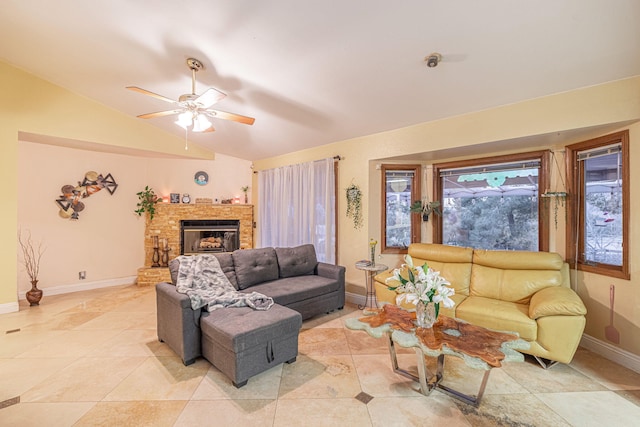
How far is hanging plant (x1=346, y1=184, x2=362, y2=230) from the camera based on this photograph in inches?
168

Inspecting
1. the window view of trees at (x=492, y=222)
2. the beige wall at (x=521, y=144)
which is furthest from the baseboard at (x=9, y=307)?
the window view of trees at (x=492, y=222)

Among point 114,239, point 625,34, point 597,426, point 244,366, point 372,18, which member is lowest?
point 597,426

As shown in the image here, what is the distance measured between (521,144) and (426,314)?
2.48m

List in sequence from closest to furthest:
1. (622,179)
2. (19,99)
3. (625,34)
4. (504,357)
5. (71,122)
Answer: (504,357) → (625,34) → (622,179) → (19,99) → (71,122)

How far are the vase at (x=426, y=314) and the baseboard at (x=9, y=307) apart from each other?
5.18m

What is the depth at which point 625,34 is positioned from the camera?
79.4 inches

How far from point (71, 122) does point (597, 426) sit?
6.52 meters

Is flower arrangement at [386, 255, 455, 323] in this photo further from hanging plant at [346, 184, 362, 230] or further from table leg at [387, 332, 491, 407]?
hanging plant at [346, 184, 362, 230]

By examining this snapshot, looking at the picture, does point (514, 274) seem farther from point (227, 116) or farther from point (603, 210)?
point (227, 116)

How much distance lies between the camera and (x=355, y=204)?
4.31 meters

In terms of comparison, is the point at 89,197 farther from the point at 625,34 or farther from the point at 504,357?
the point at 625,34

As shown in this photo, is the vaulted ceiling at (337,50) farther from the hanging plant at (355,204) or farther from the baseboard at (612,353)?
the baseboard at (612,353)

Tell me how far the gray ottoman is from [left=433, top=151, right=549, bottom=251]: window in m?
2.76

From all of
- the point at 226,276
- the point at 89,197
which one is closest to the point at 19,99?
the point at 89,197
